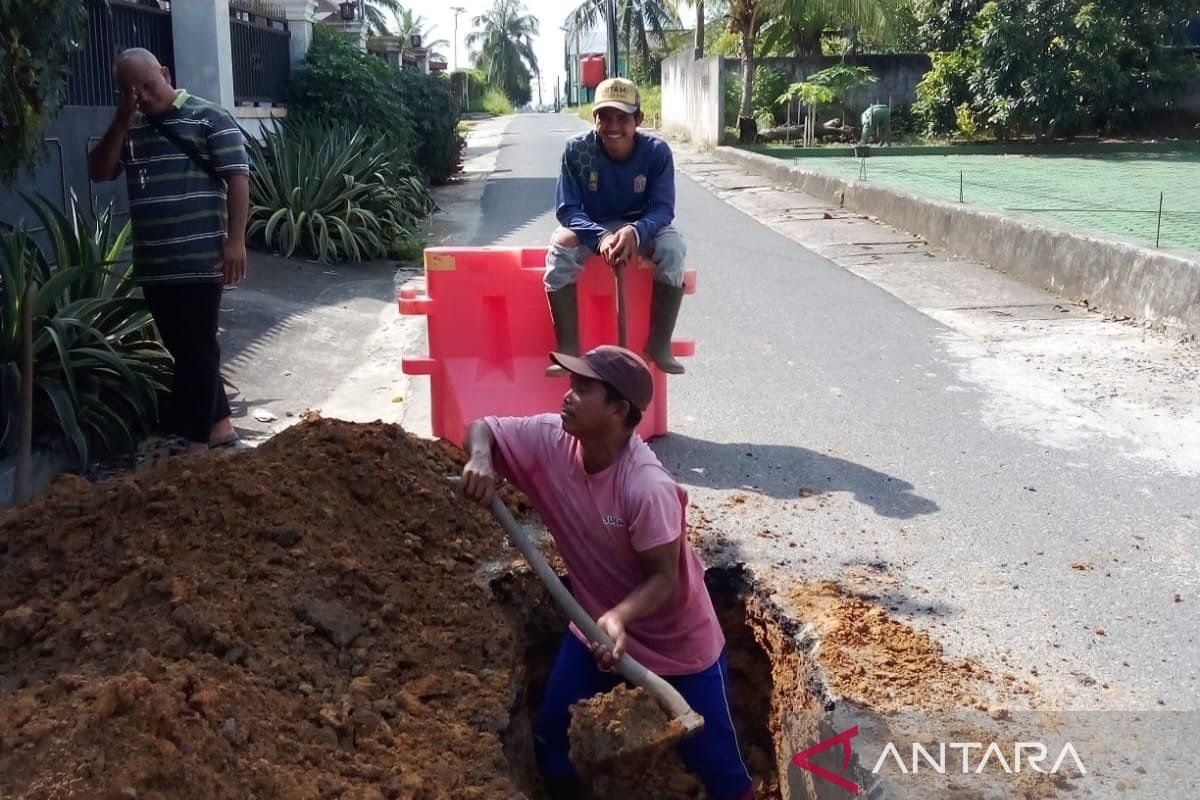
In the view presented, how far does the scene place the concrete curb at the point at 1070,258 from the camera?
7965 mm

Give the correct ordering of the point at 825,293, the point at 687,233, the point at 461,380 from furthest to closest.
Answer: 1. the point at 687,233
2. the point at 825,293
3. the point at 461,380

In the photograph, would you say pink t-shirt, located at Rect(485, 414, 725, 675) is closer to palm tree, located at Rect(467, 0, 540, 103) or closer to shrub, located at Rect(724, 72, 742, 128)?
shrub, located at Rect(724, 72, 742, 128)

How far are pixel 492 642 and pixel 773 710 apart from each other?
921mm

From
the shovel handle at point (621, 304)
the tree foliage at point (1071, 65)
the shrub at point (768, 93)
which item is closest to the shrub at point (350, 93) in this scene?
the shovel handle at point (621, 304)

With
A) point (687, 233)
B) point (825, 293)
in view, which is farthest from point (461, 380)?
point (687, 233)

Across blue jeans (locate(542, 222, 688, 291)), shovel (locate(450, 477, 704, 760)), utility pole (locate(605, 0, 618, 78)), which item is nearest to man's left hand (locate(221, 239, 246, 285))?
blue jeans (locate(542, 222, 688, 291))

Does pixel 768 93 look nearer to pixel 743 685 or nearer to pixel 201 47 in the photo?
pixel 201 47

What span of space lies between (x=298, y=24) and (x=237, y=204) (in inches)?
446

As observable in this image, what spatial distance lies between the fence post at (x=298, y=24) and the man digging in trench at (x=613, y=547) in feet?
42.9

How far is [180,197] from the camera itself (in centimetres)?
522

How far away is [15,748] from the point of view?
2523 mm

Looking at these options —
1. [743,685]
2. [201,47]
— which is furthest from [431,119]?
[743,685]

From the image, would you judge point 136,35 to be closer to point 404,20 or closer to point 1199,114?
point 1199,114

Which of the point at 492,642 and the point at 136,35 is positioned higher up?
the point at 136,35
